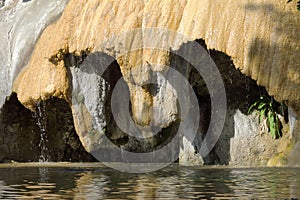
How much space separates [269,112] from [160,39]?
283cm

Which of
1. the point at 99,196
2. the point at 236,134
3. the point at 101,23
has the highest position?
the point at 101,23

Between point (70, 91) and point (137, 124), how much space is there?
234 centimetres

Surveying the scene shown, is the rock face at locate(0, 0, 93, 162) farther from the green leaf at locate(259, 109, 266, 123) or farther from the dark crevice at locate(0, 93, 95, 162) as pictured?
the green leaf at locate(259, 109, 266, 123)

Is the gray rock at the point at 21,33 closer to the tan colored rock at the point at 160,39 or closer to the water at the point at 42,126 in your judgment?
the tan colored rock at the point at 160,39

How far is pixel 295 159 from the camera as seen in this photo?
1570 cm

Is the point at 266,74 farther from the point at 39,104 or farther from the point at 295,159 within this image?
the point at 39,104

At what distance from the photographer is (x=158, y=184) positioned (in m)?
12.1

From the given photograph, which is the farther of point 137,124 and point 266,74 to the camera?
point 137,124

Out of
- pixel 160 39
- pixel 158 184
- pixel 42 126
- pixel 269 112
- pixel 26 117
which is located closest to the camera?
pixel 158 184

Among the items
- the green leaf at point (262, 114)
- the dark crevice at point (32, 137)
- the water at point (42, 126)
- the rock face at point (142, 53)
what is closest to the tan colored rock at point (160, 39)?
the rock face at point (142, 53)

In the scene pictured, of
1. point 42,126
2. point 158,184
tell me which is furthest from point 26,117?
point 158,184

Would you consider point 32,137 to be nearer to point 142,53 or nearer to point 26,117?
point 26,117

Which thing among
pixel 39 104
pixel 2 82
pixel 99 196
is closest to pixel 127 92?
pixel 39 104

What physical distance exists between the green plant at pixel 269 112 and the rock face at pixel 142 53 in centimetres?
97
